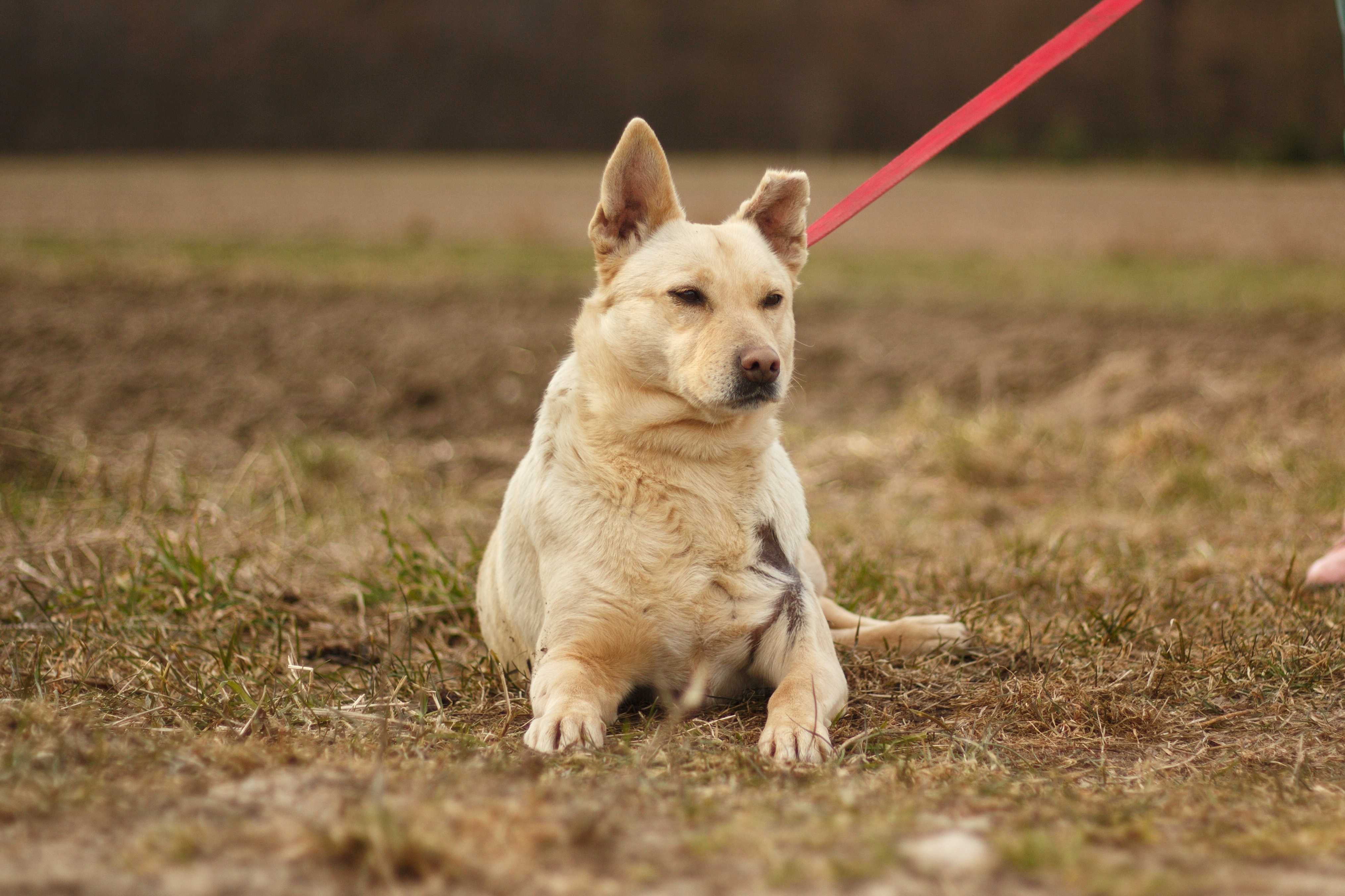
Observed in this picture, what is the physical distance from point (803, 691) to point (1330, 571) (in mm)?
2232

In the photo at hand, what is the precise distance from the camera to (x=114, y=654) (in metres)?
3.36

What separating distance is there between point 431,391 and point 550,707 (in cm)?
534

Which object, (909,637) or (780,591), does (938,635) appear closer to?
(909,637)

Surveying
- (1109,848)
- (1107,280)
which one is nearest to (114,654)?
(1109,848)

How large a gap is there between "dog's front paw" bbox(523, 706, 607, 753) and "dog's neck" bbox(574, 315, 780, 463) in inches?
28.8

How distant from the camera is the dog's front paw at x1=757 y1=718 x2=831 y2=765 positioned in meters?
2.55

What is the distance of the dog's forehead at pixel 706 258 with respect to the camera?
3.08 meters

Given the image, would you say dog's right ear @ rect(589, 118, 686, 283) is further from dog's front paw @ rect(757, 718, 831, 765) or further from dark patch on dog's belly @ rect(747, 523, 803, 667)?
dog's front paw @ rect(757, 718, 831, 765)

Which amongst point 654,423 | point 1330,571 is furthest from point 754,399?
point 1330,571

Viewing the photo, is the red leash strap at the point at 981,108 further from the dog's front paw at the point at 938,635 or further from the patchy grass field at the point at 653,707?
the patchy grass field at the point at 653,707

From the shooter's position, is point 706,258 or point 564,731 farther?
point 706,258

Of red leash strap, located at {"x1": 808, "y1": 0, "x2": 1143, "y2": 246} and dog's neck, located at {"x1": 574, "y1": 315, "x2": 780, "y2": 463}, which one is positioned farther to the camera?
red leash strap, located at {"x1": 808, "y1": 0, "x2": 1143, "y2": 246}

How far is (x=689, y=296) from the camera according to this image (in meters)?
3.07

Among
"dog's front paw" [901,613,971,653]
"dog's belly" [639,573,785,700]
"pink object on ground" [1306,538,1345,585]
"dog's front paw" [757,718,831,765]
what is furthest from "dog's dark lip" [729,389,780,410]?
"pink object on ground" [1306,538,1345,585]
